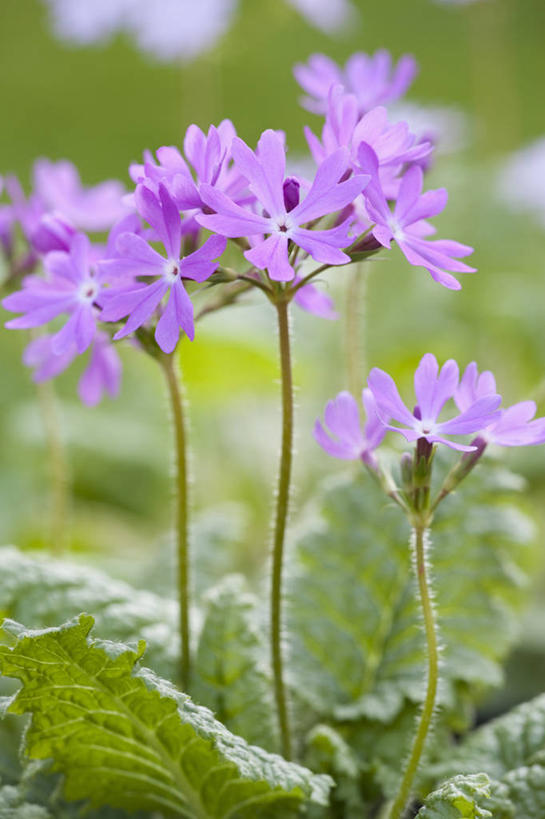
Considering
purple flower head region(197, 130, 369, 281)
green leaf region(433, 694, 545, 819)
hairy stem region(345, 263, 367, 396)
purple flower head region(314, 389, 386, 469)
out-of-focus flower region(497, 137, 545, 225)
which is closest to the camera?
purple flower head region(197, 130, 369, 281)

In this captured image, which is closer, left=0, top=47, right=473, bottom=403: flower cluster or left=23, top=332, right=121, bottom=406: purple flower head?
left=0, top=47, right=473, bottom=403: flower cluster

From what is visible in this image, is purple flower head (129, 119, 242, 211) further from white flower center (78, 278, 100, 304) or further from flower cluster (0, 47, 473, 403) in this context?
white flower center (78, 278, 100, 304)

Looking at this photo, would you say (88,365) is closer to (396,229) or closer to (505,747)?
(396,229)

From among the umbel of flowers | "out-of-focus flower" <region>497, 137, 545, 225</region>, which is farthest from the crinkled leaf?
"out-of-focus flower" <region>497, 137, 545, 225</region>

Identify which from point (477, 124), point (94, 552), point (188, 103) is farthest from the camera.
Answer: point (188, 103)

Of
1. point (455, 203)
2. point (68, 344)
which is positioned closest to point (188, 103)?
point (455, 203)

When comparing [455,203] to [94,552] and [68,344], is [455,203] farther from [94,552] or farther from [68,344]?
[68,344]
